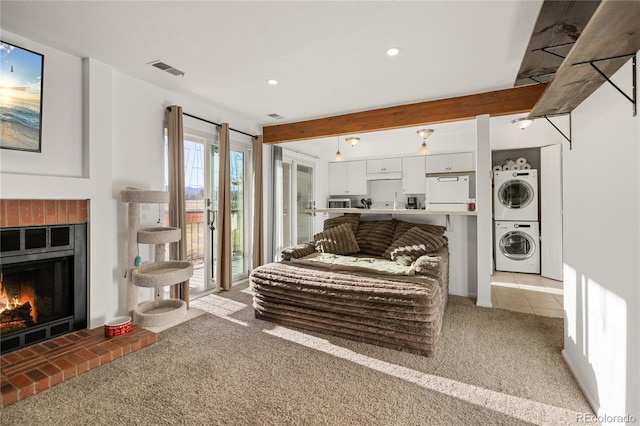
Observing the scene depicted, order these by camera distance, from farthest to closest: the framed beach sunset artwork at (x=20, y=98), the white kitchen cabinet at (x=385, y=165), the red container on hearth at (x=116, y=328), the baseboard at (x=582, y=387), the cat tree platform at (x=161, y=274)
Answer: the white kitchen cabinet at (x=385, y=165) < the cat tree platform at (x=161, y=274) < the red container on hearth at (x=116, y=328) < the framed beach sunset artwork at (x=20, y=98) < the baseboard at (x=582, y=387)

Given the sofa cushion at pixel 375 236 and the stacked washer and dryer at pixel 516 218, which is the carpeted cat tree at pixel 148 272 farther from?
the stacked washer and dryer at pixel 516 218

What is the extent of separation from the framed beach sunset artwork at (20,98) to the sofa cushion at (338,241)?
2.82 metres

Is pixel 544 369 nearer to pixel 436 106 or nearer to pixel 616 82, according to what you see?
pixel 616 82

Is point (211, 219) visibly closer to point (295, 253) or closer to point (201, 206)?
point (201, 206)

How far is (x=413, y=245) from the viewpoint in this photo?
3.28 meters

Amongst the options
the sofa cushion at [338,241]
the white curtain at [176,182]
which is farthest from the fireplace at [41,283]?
the sofa cushion at [338,241]

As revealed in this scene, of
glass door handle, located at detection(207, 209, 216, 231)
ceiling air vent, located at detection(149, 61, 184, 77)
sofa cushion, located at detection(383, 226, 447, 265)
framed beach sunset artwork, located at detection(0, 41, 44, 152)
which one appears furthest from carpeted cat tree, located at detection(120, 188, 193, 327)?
sofa cushion, located at detection(383, 226, 447, 265)

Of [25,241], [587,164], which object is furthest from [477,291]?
[25,241]

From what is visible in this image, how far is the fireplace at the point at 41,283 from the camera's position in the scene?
2240mm

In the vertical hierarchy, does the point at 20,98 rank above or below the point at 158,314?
above

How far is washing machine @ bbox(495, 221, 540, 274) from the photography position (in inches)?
195

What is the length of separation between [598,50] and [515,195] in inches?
172

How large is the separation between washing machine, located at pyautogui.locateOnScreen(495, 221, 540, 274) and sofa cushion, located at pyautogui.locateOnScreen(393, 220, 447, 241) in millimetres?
2247

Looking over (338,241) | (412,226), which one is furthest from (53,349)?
(412,226)
